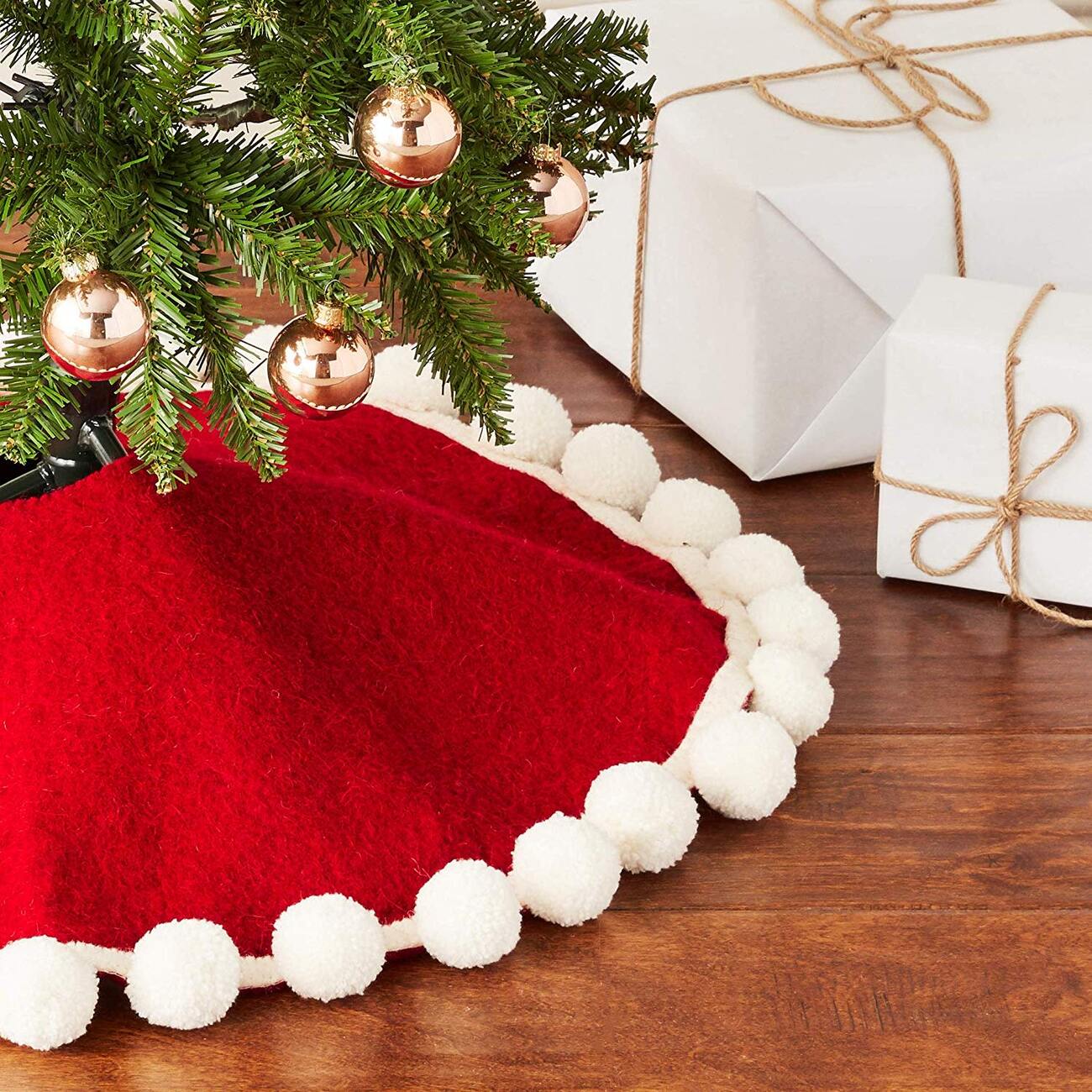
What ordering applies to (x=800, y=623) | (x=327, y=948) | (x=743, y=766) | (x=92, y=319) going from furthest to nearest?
(x=800, y=623) < (x=743, y=766) < (x=327, y=948) < (x=92, y=319)

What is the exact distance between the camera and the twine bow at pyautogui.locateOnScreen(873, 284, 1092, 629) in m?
1.00

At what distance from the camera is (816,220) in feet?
3.70

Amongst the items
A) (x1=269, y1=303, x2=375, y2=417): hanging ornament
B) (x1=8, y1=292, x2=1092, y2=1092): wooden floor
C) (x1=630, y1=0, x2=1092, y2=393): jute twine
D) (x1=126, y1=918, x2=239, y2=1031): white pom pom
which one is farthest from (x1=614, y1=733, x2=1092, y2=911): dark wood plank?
(x1=630, y1=0, x2=1092, y2=393): jute twine

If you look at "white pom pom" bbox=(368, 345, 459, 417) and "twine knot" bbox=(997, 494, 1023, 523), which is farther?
"white pom pom" bbox=(368, 345, 459, 417)

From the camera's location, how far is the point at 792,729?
36.6 inches

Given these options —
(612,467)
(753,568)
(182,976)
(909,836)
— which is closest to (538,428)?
(612,467)

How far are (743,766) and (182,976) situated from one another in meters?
0.33

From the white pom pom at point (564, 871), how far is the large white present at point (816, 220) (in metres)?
0.48

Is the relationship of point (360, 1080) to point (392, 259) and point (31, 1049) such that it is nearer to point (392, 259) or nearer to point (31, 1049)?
point (31, 1049)

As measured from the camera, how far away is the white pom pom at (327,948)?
2.48 feet

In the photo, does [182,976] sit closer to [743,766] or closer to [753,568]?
[743,766]

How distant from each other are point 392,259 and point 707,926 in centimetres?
39

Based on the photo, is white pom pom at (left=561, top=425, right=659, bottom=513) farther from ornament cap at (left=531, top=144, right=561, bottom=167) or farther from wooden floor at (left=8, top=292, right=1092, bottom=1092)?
ornament cap at (left=531, top=144, right=561, bottom=167)

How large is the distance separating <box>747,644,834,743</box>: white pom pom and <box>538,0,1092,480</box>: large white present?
0.99 feet
